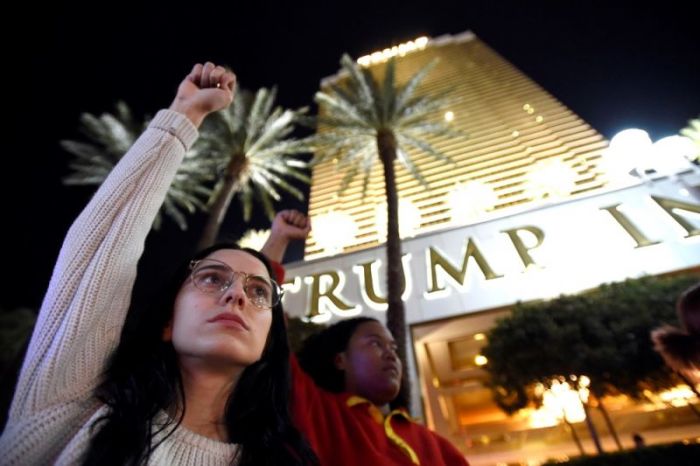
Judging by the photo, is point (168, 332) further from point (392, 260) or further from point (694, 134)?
point (694, 134)

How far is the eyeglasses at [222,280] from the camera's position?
1791 millimetres

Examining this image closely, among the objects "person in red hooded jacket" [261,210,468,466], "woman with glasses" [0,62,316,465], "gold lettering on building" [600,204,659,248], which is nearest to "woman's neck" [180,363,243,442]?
"woman with glasses" [0,62,316,465]

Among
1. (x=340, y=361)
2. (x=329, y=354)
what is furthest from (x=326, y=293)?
(x=340, y=361)

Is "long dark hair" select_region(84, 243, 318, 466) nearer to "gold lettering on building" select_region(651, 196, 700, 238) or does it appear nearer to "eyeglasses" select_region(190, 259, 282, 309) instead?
"eyeglasses" select_region(190, 259, 282, 309)

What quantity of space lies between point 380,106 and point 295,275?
22.2 feet

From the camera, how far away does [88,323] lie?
4.59 ft

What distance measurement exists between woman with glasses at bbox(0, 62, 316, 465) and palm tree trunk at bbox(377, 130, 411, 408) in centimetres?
601

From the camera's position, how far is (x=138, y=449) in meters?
1.35

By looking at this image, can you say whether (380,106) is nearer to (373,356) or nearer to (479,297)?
(479,297)

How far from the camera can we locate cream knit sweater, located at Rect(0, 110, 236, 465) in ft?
4.25

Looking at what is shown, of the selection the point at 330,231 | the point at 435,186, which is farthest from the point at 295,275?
the point at 435,186

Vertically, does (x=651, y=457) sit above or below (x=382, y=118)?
below

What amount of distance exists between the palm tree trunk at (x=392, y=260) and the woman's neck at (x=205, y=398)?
6.03m

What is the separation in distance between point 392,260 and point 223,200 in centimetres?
685
